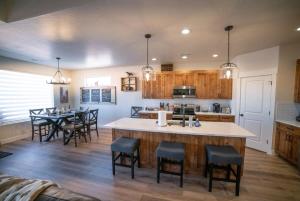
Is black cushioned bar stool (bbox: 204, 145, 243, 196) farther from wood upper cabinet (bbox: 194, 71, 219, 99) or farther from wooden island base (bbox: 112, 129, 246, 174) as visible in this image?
wood upper cabinet (bbox: 194, 71, 219, 99)

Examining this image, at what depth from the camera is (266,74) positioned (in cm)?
377

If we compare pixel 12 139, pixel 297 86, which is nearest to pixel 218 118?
pixel 297 86

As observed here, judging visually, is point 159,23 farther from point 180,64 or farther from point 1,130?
point 1,130

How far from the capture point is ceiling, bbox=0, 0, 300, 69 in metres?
1.91

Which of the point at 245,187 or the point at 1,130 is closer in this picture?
the point at 245,187

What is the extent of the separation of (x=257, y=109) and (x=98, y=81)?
585cm

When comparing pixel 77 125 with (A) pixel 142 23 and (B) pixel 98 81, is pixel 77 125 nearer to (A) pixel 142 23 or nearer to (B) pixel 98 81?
(B) pixel 98 81

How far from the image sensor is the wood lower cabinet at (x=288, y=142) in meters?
3.00

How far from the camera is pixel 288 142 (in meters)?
3.21

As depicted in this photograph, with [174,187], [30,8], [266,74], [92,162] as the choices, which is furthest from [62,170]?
[266,74]

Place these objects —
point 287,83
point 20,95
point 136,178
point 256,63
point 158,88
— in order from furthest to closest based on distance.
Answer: point 158,88, point 20,95, point 256,63, point 287,83, point 136,178

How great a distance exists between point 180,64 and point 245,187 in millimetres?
4119

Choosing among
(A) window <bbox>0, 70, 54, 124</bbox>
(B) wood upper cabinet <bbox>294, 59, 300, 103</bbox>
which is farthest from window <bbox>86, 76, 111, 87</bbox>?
(B) wood upper cabinet <bbox>294, 59, 300, 103</bbox>

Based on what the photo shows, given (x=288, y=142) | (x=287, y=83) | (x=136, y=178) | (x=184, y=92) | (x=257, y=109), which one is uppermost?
(x=287, y=83)
